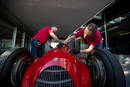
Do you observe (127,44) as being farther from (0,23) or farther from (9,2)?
(0,23)

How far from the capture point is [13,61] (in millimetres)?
1134

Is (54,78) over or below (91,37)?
below

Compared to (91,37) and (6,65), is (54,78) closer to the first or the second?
(6,65)

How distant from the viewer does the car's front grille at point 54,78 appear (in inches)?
32.3

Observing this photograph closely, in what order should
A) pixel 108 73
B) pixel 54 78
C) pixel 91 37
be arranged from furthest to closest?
pixel 91 37 < pixel 108 73 < pixel 54 78

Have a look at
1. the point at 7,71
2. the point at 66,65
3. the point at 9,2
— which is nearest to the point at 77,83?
the point at 66,65

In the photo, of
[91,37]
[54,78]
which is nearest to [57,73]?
[54,78]

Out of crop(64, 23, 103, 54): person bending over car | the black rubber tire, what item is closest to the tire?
crop(64, 23, 103, 54): person bending over car

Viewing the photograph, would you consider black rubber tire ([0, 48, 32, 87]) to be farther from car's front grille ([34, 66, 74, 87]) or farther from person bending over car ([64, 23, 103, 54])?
person bending over car ([64, 23, 103, 54])

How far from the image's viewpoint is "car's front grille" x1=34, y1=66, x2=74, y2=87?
820 millimetres

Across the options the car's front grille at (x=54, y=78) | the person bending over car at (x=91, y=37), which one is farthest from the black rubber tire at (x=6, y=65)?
the person bending over car at (x=91, y=37)

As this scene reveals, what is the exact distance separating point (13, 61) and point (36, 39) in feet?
4.72

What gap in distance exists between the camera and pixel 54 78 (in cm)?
85

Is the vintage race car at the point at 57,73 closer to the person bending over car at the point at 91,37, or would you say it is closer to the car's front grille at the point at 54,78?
the car's front grille at the point at 54,78
